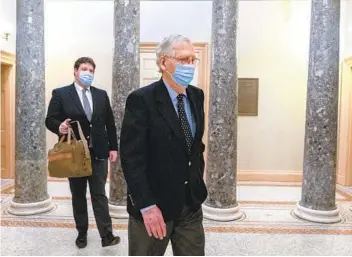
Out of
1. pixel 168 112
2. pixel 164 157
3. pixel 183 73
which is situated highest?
pixel 183 73

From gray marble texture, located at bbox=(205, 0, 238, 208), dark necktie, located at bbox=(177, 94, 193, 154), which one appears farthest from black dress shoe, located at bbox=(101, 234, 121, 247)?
dark necktie, located at bbox=(177, 94, 193, 154)

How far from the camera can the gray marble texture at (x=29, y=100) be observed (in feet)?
15.4

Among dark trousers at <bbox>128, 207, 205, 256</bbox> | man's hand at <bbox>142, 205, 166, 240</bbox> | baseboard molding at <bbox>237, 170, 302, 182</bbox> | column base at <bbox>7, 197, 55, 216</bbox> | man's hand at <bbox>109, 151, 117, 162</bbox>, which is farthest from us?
baseboard molding at <bbox>237, 170, 302, 182</bbox>

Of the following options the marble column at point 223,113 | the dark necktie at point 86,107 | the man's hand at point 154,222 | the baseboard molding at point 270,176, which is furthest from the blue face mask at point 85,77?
the baseboard molding at point 270,176

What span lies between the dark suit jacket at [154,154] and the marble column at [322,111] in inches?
121

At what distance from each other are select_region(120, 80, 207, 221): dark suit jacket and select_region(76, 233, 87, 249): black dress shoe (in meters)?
1.91

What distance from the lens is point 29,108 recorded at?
15.5 feet

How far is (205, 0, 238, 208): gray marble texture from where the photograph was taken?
15.0ft

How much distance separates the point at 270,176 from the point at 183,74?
18.3ft

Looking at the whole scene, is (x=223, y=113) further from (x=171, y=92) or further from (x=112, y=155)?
(x=171, y=92)

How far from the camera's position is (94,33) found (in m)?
7.04

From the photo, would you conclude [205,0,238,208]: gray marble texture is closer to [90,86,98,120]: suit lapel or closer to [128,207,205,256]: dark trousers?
[90,86,98,120]: suit lapel

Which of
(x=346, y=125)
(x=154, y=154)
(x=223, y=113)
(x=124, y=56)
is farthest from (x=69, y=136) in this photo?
(x=346, y=125)

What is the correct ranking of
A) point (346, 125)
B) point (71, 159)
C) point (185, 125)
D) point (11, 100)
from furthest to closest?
point (11, 100) → point (346, 125) → point (71, 159) → point (185, 125)
